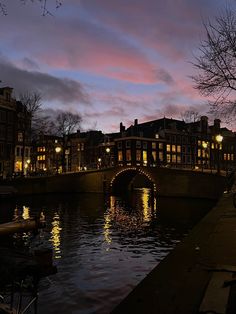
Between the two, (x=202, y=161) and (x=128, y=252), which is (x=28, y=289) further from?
(x=202, y=161)

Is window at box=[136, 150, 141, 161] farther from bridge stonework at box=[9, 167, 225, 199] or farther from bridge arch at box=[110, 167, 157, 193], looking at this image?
bridge stonework at box=[9, 167, 225, 199]

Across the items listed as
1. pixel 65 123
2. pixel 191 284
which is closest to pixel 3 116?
pixel 65 123

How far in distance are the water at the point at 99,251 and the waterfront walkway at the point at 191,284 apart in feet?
7.94

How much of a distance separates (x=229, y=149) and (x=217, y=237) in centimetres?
9974

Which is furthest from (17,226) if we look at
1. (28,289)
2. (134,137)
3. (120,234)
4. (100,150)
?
(100,150)

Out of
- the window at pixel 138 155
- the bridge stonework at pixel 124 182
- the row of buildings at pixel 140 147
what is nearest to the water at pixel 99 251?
the bridge stonework at pixel 124 182

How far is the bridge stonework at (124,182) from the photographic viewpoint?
5447 cm

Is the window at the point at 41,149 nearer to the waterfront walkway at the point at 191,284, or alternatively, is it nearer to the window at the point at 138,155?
the window at the point at 138,155

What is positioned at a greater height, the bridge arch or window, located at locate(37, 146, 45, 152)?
window, located at locate(37, 146, 45, 152)

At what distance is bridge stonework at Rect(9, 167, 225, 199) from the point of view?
54.5m

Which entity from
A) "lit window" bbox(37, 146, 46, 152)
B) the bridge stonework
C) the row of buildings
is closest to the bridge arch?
the bridge stonework

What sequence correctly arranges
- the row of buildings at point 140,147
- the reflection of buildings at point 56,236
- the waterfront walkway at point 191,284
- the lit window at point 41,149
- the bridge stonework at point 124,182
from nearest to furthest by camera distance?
1. the waterfront walkway at point 191,284
2. the reflection of buildings at point 56,236
3. the bridge stonework at point 124,182
4. the row of buildings at point 140,147
5. the lit window at point 41,149

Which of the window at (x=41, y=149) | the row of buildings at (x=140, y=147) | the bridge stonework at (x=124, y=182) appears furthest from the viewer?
the window at (x=41, y=149)

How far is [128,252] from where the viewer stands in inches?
739
